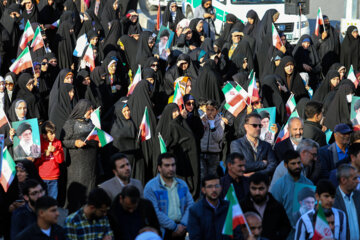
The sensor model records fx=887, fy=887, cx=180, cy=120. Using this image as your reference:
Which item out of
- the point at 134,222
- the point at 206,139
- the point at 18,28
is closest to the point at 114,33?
the point at 18,28

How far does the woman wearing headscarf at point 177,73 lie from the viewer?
46.1 feet

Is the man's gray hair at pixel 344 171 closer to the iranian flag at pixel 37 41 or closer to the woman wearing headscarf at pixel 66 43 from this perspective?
the iranian flag at pixel 37 41

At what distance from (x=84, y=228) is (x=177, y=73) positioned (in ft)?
23.9

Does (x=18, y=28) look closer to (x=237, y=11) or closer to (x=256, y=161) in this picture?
(x=237, y=11)

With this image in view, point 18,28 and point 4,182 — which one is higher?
point 18,28

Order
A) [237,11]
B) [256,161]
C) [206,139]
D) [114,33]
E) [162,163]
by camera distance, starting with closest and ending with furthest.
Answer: [162,163] → [256,161] → [206,139] → [114,33] → [237,11]

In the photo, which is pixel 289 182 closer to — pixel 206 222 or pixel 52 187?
pixel 206 222

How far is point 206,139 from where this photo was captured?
36.8 ft

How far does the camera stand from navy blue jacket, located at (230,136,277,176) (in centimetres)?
880

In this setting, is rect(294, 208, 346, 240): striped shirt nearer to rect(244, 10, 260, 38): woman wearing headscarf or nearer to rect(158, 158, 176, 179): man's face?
rect(158, 158, 176, 179): man's face

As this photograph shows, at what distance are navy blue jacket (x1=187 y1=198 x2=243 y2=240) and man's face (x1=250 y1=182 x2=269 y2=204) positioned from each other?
26 cm

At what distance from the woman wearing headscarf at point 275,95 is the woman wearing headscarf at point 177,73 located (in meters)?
1.37

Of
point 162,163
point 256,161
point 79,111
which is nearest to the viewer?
point 162,163

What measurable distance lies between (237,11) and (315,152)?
41.8 feet
